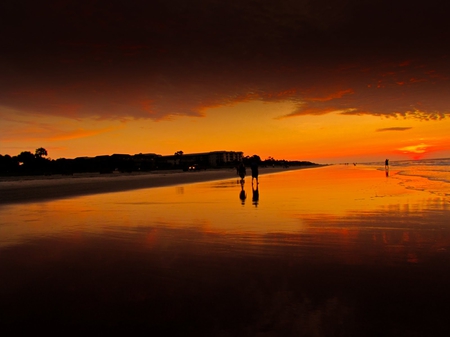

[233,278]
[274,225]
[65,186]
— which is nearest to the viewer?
[233,278]

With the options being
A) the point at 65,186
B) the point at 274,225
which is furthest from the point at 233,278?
the point at 65,186

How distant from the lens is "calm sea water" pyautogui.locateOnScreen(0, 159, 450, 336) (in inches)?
154

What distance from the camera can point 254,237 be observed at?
27.1 ft

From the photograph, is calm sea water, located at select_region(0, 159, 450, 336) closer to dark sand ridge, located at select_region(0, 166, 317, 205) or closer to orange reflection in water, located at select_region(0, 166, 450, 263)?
orange reflection in water, located at select_region(0, 166, 450, 263)

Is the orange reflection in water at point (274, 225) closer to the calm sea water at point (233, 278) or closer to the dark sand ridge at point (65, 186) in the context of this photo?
the calm sea water at point (233, 278)

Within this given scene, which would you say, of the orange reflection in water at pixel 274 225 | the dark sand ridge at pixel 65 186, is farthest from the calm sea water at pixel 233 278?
the dark sand ridge at pixel 65 186

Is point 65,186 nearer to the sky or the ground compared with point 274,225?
nearer to the sky

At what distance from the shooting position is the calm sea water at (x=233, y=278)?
3916 mm

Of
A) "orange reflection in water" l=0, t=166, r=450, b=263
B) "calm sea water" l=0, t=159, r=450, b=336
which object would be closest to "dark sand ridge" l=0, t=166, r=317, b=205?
"orange reflection in water" l=0, t=166, r=450, b=263

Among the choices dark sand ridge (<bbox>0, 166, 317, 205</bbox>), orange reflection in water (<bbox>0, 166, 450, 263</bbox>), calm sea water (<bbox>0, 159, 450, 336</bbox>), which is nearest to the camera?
calm sea water (<bbox>0, 159, 450, 336</bbox>)

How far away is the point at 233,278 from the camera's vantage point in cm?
531

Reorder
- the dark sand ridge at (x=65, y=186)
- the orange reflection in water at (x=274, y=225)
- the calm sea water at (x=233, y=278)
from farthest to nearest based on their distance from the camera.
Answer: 1. the dark sand ridge at (x=65, y=186)
2. the orange reflection in water at (x=274, y=225)
3. the calm sea water at (x=233, y=278)

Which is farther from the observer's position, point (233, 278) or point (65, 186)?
point (65, 186)

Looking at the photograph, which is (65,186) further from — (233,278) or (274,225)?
(233,278)
